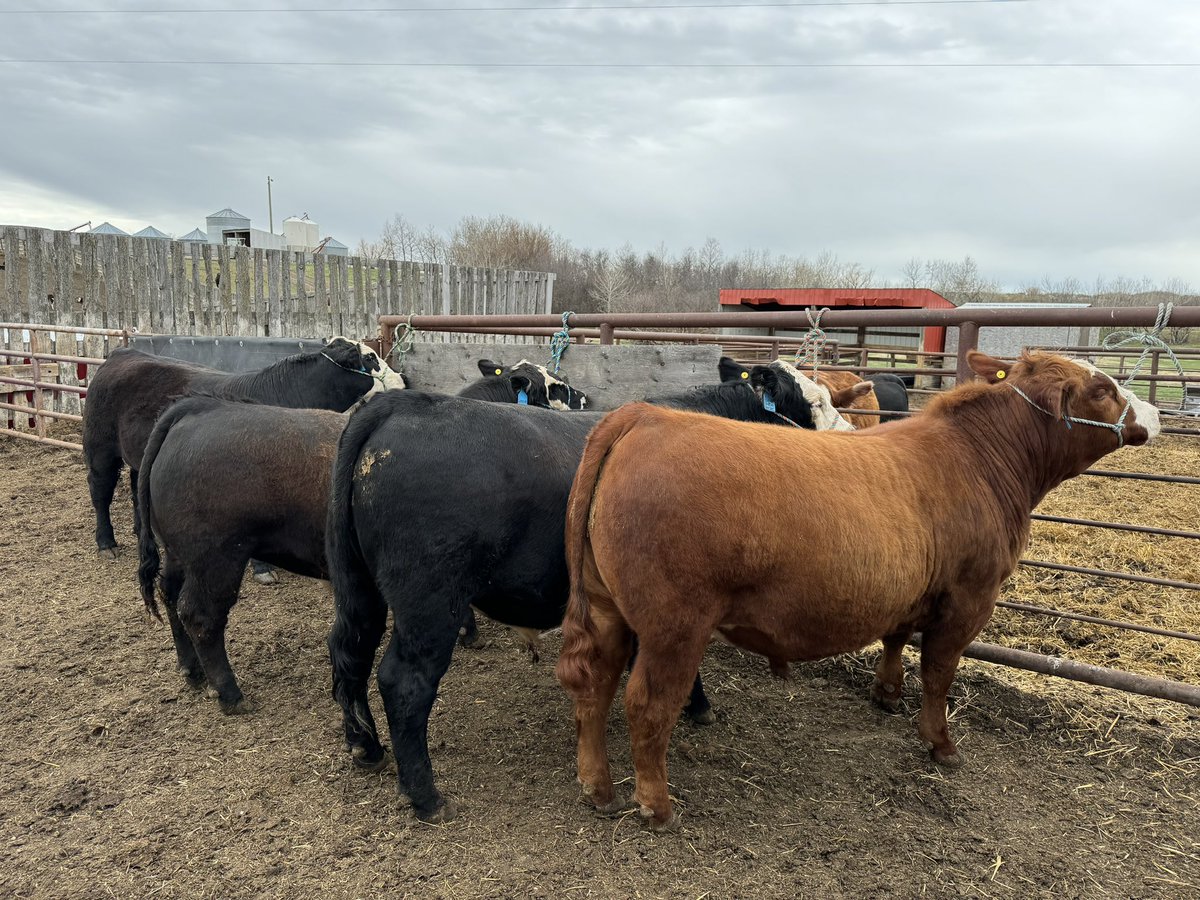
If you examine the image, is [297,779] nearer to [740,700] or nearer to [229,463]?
[229,463]

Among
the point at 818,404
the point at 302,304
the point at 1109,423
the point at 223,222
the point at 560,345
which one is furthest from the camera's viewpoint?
the point at 223,222

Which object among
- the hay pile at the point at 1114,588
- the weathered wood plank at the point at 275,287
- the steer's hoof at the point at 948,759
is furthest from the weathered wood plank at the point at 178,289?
the steer's hoof at the point at 948,759

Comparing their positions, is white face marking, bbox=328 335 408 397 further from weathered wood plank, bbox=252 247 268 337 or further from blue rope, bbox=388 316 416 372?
weathered wood plank, bbox=252 247 268 337

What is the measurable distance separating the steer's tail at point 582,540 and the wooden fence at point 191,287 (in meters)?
11.3

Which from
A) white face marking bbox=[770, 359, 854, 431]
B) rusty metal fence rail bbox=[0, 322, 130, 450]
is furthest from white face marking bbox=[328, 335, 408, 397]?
rusty metal fence rail bbox=[0, 322, 130, 450]

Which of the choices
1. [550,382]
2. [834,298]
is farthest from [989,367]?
[834,298]

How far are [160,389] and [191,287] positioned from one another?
300 inches

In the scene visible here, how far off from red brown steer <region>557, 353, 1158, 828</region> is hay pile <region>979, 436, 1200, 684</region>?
1.74 meters

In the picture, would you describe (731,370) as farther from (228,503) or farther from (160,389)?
(160,389)

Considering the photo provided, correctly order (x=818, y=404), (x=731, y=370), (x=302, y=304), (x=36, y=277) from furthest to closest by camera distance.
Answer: (x=302, y=304) < (x=36, y=277) < (x=731, y=370) < (x=818, y=404)

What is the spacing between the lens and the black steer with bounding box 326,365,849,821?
2803 millimetres

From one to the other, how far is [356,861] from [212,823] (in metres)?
0.64

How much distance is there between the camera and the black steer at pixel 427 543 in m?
2.80

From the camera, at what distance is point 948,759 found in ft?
10.6
